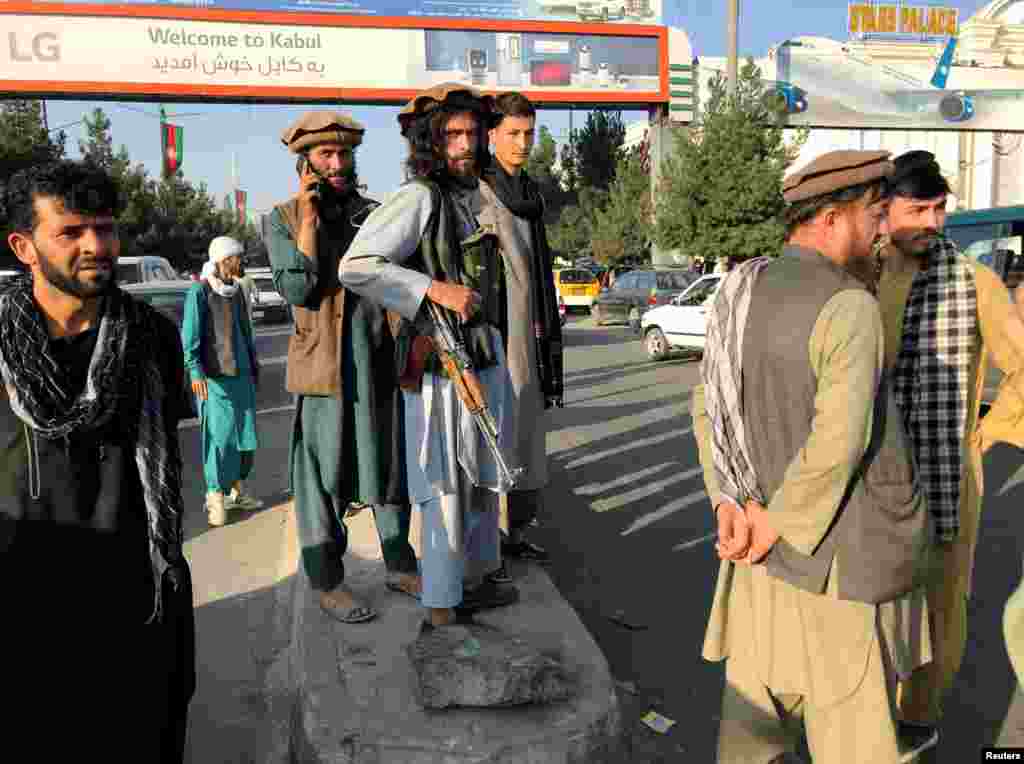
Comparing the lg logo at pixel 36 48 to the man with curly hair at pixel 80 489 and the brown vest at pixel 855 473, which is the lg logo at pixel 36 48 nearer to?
the man with curly hair at pixel 80 489

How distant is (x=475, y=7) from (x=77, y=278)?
79.7 ft

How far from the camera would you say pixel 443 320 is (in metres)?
2.77

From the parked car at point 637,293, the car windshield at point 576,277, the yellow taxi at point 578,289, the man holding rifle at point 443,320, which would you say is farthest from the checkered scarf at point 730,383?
the car windshield at point 576,277

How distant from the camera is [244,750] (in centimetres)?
300

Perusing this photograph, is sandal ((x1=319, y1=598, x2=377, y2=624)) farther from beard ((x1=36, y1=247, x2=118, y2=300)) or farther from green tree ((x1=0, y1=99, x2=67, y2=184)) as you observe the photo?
green tree ((x1=0, y1=99, x2=67, y2=184))

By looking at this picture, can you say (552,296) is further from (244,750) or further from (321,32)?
(321,32)

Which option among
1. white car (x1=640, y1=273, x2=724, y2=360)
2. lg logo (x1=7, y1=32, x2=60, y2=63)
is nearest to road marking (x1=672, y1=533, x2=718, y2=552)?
white car (x1=640, y1=273, x2=724, y2=360)

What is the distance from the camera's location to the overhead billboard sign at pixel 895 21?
31906 millimetres

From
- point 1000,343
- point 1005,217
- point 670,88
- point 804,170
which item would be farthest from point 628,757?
point 670,88

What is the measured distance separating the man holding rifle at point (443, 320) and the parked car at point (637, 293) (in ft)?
47.9

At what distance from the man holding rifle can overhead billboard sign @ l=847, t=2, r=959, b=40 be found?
33.5 meters

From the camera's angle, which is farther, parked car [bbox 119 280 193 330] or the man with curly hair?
parked car [bbox 119 280 193 330]

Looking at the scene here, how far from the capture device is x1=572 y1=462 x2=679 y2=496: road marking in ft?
20.5

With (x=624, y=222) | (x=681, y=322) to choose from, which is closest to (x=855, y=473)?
(x=681, y=322)
